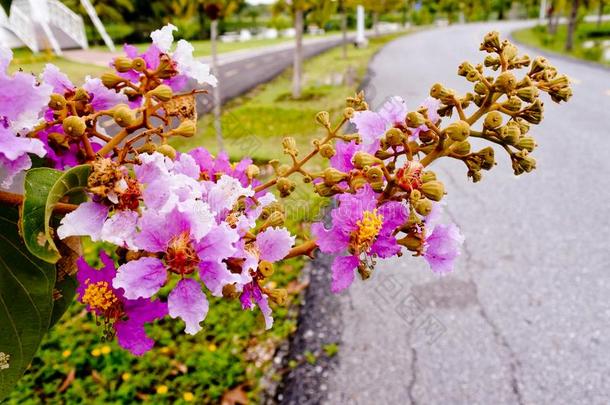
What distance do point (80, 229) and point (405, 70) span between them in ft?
47.5

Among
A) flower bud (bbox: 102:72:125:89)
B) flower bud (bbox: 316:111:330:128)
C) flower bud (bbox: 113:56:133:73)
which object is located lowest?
flower bud (bbox: 316:111:330:128)

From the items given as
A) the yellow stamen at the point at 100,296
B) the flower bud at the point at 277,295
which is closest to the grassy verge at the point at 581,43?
the flower bud at the point at 277,295

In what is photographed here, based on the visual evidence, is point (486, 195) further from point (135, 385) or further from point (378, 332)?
point (135, 385)

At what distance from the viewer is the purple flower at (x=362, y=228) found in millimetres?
776

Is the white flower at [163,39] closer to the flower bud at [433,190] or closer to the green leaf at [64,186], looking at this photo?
the green leaf at [64,186]

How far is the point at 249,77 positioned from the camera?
14758 millimetres

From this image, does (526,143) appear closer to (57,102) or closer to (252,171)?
(252,171)

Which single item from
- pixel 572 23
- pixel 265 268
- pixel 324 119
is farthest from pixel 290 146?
pixel 572 23

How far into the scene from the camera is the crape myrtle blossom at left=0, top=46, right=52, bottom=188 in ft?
2.04

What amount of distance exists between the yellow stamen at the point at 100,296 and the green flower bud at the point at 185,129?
0.24 metres

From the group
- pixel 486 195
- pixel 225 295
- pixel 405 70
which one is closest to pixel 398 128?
pixel 225 295

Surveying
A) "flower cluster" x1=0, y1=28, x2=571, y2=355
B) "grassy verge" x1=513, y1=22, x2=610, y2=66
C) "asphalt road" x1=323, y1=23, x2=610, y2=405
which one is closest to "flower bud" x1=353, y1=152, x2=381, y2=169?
"flower cluster" x1=0, y1=28, x2=571, y2=355

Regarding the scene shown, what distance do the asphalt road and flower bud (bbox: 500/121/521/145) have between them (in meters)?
2.47

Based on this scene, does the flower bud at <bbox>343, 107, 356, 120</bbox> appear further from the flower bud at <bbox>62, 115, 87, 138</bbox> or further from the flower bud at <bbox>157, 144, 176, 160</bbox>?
the flower bud at <bbox>62, 115, 87, 138</bbox>
